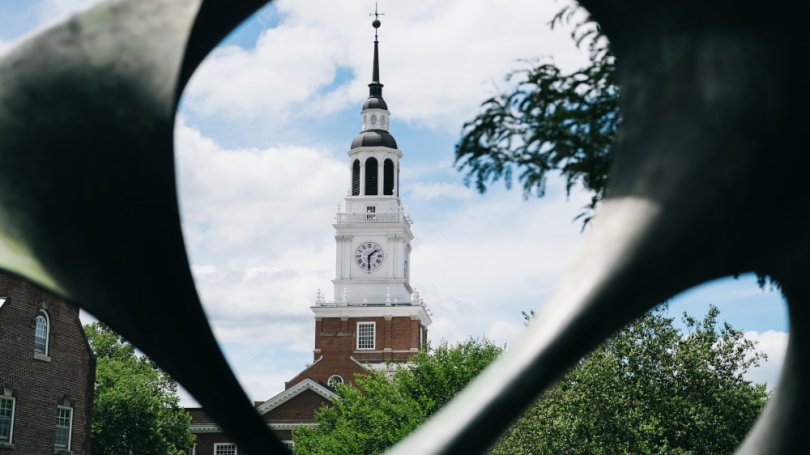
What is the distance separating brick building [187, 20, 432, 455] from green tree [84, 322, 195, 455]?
19.3 m

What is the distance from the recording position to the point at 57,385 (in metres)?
26.3

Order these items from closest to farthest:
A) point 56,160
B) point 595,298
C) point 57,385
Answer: point 595,298 → point 56,160 → point 57,385

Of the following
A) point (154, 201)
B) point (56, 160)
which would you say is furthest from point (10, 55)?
point (154, 201)

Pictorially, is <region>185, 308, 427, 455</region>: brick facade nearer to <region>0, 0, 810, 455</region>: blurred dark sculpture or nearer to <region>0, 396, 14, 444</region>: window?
<region>0, 396, 14, 444</region>: window

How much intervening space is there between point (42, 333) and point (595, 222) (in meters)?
23.3

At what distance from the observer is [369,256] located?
67.2m

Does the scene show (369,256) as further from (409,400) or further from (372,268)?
(409,400)

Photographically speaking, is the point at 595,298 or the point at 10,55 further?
the point at 10,55

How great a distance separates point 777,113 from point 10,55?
3.86 metres

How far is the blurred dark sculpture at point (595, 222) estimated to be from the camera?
184 inches

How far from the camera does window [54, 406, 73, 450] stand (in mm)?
26500

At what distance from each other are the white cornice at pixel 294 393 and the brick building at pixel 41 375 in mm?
25148

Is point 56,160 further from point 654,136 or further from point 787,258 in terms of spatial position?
point 787,258

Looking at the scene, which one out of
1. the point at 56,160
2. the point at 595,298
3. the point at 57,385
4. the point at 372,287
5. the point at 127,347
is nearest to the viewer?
the point at 595,298
